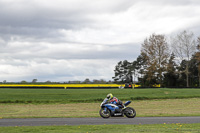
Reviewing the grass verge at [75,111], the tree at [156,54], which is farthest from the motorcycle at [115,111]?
the tree at [156,54]

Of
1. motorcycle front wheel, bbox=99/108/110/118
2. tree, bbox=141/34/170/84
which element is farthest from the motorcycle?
tree, bbox=141/34/170/84

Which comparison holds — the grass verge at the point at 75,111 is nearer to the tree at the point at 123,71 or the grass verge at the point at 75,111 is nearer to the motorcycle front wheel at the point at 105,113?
the motorcycle front wheel at the point at 105,113

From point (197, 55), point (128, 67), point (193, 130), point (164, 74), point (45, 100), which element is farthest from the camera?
point (128, 67)

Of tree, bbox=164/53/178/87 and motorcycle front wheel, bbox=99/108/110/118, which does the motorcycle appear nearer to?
motorcycle front wheel, bbox=99/108/110/118

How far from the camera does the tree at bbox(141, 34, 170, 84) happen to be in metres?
72.9

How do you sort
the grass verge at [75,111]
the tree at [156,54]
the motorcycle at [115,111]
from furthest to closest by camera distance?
the tree at [156,54] → the grass verge at [75,111] → the motorcycle at [115,111]

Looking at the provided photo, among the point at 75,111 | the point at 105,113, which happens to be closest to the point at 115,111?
the point at 105,113

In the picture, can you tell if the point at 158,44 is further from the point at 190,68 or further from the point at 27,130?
the point at 27,130

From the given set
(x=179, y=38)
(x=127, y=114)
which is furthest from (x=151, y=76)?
(x=127, y=114)

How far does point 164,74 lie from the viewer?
3103 inches

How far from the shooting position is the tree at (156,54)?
72.9 metres

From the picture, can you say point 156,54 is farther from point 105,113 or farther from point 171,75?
point 105,113

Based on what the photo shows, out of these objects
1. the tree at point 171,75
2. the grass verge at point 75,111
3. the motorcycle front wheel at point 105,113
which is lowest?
the grass verge at point 75,111

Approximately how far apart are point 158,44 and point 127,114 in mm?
56889
